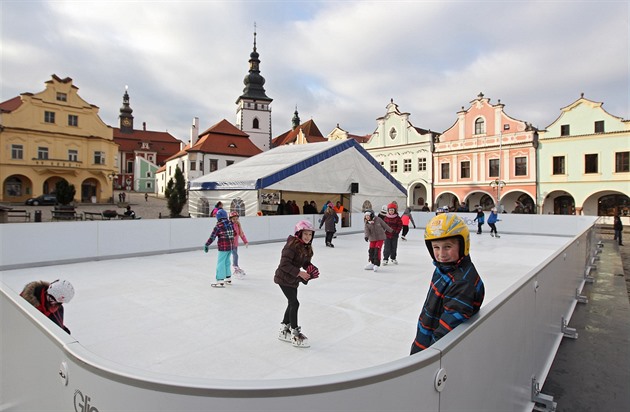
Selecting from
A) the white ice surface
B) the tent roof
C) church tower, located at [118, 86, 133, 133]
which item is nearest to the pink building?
the tent roof

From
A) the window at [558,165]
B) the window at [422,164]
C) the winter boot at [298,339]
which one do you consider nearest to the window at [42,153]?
the window at [422,164]

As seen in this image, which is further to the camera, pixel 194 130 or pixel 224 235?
pixel 194 130

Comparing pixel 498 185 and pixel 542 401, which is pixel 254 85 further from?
pixel 542 401

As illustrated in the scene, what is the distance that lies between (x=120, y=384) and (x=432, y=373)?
3.71 ft

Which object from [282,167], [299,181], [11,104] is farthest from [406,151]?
[11,104]

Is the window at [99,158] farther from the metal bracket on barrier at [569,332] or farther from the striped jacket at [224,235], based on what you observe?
the metal bracket on barrier at [569,332]

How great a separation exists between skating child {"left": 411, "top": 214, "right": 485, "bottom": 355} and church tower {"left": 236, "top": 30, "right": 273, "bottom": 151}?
62.4 meters

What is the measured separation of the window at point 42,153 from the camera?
35312mm

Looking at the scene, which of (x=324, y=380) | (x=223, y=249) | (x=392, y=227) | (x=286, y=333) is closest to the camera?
(x=324, y=380)

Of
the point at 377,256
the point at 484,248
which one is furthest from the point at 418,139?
the point at 377,256

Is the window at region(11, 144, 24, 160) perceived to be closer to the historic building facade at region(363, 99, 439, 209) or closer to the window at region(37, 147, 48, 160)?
the window at region(37, 147, 48, 160)

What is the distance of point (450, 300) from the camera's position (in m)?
1.98

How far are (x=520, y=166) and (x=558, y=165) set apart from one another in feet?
8.63

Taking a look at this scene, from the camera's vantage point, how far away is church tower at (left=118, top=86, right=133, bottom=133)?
8400 cm
